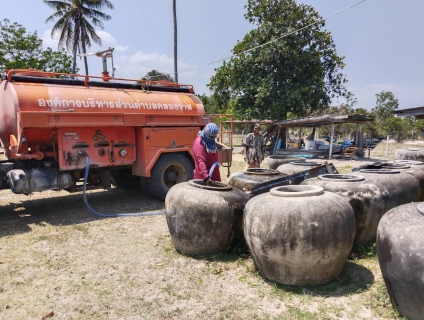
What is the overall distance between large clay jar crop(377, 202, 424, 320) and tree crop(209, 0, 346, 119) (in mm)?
16920

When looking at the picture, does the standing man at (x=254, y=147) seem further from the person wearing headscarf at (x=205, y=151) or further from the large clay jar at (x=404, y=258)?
the large clay jar at (x=404, y=258)

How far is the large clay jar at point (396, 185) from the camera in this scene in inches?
190

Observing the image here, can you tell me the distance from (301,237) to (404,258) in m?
0.93

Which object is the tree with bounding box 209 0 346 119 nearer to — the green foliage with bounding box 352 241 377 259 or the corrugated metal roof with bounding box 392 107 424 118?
the corrugated metal roof with bounding box 392 107 424 118

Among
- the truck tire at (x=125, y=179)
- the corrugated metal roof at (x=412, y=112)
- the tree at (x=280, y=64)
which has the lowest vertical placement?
the truck tire at (x=125, y=179)

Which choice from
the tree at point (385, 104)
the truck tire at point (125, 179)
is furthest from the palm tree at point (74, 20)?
the tree at point (385, 104)

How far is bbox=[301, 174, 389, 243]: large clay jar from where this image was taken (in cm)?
456

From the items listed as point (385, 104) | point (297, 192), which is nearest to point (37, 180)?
point (297, 192)

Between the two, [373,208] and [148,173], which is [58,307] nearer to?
[373,208]

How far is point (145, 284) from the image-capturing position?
3926mm

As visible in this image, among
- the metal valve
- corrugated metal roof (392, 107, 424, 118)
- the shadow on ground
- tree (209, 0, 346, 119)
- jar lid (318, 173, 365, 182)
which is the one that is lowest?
the shadow on ground

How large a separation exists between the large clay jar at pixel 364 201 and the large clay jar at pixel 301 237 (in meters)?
0.84

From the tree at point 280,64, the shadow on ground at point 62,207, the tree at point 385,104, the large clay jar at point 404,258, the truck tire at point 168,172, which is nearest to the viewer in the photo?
the large clay jar at point 404,258

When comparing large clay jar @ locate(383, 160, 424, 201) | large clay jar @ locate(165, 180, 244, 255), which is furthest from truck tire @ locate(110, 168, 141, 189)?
large clay jar @ locate(383, 160, 424, 201)
